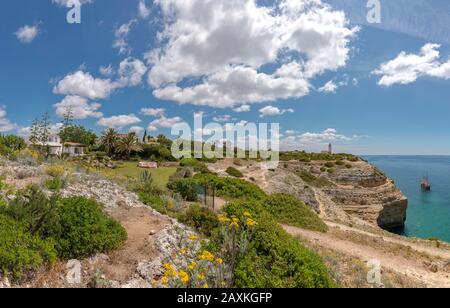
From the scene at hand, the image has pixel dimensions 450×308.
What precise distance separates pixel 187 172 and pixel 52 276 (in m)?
20.4

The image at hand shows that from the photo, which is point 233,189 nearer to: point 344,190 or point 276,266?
point 276,266

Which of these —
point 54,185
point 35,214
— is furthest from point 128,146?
point 35,214

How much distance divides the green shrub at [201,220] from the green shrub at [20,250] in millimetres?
4512

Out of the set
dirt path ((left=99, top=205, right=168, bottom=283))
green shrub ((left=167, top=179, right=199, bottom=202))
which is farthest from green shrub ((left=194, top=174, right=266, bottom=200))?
dirt path ((left=99, top=205, right=168, bottom=283))

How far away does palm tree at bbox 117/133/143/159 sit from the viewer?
4531cm

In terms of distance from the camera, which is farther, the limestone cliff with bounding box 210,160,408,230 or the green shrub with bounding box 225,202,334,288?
the limestone cliff with bounding box 210,160,408,230

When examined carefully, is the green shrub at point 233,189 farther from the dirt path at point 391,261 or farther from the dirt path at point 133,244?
the dirt path at point 133,244

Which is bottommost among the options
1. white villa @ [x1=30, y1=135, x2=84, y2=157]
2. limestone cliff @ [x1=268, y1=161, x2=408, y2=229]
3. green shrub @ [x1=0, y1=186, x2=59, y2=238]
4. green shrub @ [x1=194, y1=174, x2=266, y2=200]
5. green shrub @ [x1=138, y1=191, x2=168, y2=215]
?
limestone cliff @ [x1=268, y1=161, x2=408, y2=229]

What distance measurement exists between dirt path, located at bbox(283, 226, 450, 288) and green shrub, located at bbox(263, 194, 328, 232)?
7.82ft

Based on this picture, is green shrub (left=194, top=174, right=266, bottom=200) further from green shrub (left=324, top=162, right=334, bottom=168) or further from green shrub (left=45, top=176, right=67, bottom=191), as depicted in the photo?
green shrub (left=324, top=162, right=334, bottom=168)

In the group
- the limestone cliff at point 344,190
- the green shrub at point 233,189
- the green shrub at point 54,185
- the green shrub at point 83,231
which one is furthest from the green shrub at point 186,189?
the limestone cliff at point 344,190

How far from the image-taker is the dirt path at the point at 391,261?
8.94m

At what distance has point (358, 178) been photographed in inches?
1569

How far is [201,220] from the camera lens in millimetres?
→ 9516
